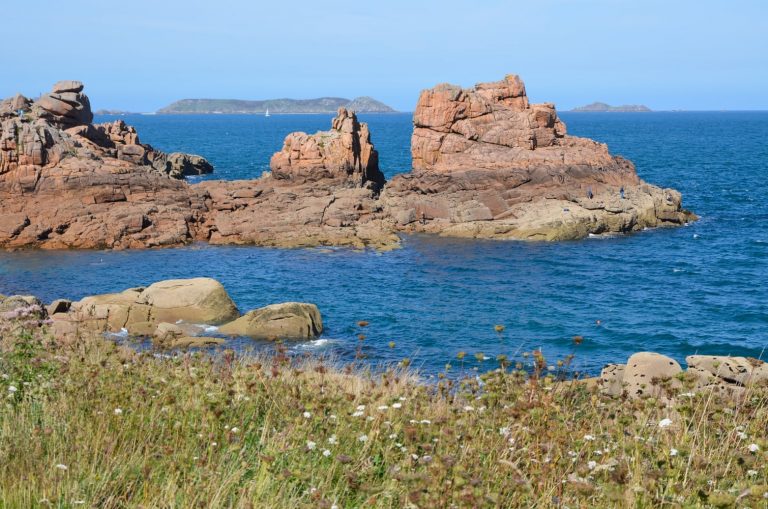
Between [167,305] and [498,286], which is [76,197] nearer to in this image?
[167,305]

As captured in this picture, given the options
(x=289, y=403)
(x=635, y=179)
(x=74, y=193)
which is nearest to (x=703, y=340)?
(x=289, y=403)

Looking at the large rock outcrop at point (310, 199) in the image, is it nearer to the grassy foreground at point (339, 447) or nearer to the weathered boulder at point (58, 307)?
the weathered boulder at point (58, 307)

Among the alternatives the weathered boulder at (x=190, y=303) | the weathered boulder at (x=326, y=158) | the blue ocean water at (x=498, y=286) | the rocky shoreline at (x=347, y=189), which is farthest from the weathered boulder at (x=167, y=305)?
the weathered boulder at (x=326, y=158)

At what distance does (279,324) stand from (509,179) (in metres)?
26.9

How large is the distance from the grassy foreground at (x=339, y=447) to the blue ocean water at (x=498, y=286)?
1403 centimetres

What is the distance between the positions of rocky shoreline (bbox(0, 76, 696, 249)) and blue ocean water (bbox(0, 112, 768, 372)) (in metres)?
1.96

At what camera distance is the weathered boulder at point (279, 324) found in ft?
92.0

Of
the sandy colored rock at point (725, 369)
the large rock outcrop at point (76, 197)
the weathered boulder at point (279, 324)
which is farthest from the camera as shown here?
the large rock outcrop at point (76, 197)

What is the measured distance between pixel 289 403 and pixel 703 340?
2424 centimetres

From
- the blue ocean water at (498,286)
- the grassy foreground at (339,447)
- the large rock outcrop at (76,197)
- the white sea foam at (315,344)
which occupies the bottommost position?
the white sea foam at (315,344)

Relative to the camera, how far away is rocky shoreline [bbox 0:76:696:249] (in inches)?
1818

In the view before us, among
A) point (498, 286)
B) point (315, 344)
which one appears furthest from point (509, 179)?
point (315, 344)

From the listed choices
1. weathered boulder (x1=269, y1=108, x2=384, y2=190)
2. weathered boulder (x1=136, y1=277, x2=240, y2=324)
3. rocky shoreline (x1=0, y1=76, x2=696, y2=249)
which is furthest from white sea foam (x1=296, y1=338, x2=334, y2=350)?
weathered boulder (x1=269, y1=108, x2=384, y2=190)

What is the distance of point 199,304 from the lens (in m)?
30.0
